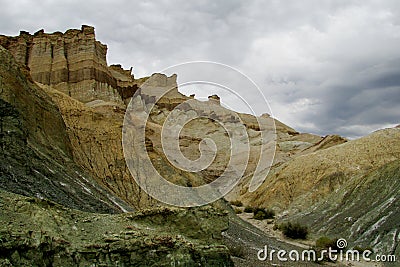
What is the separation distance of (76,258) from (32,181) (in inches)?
324

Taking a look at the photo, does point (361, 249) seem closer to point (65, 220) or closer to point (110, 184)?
point (110, 184)

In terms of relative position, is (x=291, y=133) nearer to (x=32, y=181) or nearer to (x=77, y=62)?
(x=77, y=62)

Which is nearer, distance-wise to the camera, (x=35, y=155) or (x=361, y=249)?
(x=35, y=155)

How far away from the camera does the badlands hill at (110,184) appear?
29.5 ft

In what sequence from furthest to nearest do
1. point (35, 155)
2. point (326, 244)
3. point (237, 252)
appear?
1. point (326, 244)
2. point (35, 155)
3. point (237, 252)

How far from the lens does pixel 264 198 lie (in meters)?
53.7

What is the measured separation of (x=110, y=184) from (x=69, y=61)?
56.8m

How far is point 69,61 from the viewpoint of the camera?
78.5 m

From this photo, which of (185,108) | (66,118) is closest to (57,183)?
(66,118)

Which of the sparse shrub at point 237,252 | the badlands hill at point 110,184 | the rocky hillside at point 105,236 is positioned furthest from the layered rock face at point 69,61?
the rocky hillside at point 105,236

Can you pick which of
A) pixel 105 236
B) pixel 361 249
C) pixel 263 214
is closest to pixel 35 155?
pixel 105 236

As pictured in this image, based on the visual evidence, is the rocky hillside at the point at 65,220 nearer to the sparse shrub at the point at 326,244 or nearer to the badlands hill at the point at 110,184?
the badlands hill at the point at 110,184

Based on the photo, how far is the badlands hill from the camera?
29.5 ft

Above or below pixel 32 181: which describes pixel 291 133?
above
